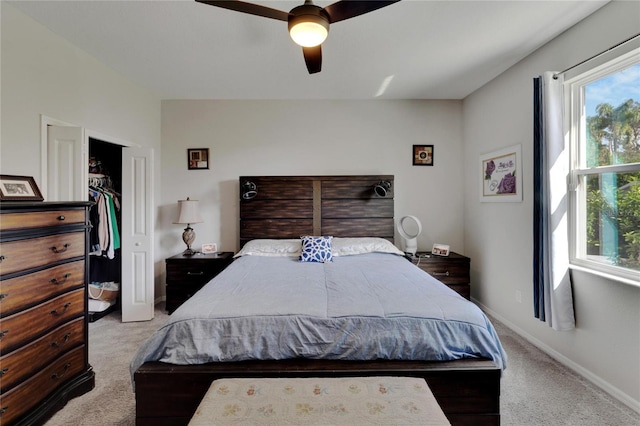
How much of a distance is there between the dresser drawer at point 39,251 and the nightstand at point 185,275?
1.43 m

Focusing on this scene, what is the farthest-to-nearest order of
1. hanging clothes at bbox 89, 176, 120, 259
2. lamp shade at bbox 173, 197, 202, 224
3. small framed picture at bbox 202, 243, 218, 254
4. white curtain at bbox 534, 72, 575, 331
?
small framed picture at bbox 202, 243, 218, 254, lamp shade at bbox 173, 197, 202, 224, hanging clothes at bbox 89, 176, 120, 259, white curtain at bbox 534, 72, 575, 331

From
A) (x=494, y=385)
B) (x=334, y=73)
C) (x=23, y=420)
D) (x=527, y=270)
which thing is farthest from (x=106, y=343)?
(x=527, y=270)

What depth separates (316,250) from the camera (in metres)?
3.10

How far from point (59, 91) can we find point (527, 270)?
4.52 meters

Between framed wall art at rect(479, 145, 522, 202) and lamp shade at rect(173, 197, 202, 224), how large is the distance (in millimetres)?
3491

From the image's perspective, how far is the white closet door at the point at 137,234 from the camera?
10.7ft

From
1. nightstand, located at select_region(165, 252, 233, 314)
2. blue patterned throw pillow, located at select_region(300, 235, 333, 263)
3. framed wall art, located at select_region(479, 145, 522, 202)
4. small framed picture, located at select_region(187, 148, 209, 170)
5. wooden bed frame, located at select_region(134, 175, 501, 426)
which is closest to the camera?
wooden bed frame, located at select_region(134, 175, 501, 426)

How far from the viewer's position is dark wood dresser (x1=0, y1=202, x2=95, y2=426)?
154cm

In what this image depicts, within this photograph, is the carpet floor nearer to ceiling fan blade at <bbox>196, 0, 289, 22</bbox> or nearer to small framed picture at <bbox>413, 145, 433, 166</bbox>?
small framed picture at <bbox>413, 145, 433, 166</bbox>

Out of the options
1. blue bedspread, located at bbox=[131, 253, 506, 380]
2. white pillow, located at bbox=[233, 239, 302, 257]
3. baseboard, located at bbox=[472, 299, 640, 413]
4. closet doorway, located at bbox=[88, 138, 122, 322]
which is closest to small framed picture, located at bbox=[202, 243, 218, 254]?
white pillow, located at bbox=[233, 239, 302, 257]

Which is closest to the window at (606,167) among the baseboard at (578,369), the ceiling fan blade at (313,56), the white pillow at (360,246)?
the baseboard at (578,369)

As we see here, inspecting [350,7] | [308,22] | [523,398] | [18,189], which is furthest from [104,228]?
[523,398]

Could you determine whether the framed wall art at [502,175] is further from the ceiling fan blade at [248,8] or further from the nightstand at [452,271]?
the ceiling fan blade at [248,8]

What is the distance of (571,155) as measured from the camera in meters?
2.34
